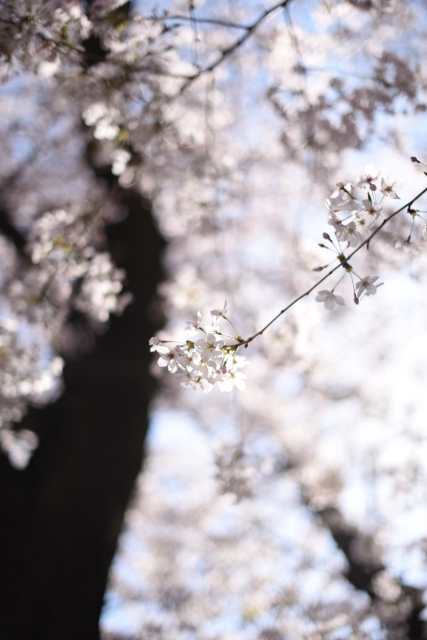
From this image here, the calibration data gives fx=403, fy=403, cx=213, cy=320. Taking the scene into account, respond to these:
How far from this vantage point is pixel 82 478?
2.54m

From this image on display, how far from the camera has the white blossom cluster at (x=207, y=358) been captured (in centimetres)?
121

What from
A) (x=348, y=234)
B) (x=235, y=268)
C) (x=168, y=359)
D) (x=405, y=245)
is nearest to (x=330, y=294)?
(x=348, y=234)

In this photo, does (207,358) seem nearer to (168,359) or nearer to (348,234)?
(168,359)

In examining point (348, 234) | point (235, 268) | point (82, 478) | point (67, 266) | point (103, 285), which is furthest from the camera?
point (235, 268)

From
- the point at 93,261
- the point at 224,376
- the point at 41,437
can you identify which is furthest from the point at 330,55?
the point at 41,437

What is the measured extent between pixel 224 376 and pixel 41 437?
2092 millimetres

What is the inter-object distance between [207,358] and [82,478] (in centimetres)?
179

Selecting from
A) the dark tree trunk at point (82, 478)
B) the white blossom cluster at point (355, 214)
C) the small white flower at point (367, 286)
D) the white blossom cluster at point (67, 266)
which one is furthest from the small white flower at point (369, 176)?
the dark tree trunk at point (82, 478)

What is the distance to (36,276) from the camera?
2578 mm

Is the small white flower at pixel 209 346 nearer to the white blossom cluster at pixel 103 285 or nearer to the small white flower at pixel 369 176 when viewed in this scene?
the small white flower at pixel 369 176

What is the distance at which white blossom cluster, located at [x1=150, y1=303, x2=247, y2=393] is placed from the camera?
47.5 inches

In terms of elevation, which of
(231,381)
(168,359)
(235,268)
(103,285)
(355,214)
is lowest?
(231,381)

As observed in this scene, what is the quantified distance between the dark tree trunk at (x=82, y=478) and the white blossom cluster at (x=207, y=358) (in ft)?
5.32

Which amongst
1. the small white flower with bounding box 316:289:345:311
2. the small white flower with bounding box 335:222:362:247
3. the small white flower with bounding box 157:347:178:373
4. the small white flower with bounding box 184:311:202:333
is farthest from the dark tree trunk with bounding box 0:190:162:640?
the small white flower with bounding box 335:222:362:247
